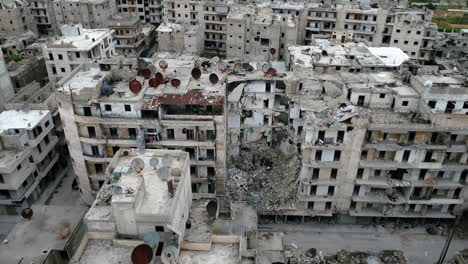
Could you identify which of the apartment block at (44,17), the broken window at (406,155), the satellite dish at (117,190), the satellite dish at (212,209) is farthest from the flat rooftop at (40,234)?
the apartment block at (44,17)

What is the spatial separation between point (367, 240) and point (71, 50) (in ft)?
168

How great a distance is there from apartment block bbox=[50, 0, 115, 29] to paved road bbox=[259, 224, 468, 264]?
66.7 meters

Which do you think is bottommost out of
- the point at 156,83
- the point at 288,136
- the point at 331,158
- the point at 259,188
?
the point at 259,188

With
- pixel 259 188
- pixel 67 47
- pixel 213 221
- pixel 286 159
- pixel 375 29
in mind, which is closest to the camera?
pixel 213 221

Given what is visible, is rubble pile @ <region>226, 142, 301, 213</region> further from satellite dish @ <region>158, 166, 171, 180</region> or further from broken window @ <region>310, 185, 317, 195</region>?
satellite dish @ <region>158, 166, 171, 180</region>

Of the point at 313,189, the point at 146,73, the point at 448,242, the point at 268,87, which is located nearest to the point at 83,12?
the point at 146,73

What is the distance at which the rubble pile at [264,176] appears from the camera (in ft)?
145

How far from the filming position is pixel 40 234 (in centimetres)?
3234

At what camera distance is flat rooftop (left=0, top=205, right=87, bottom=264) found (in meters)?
30.5

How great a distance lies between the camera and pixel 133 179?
2944 cm

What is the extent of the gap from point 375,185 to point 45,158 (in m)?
40.4

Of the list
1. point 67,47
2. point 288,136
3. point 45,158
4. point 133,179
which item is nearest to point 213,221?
point 133,179

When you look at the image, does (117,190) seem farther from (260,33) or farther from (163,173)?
(260,33)

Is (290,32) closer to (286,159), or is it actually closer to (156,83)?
(286,159)
